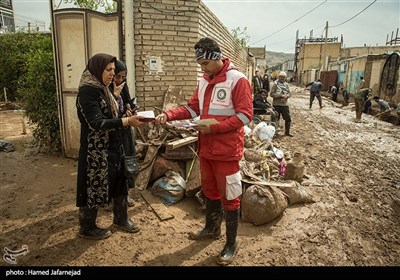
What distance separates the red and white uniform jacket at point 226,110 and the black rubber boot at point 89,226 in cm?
139

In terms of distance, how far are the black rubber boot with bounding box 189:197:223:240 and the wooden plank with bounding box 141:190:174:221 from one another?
0.58m

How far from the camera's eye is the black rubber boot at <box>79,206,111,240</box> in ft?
9.88

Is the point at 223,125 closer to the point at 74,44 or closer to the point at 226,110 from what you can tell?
the point at 226,110

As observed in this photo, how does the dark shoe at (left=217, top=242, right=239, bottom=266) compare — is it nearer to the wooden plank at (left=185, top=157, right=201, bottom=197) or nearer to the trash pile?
the trash pile

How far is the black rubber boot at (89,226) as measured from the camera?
3.01 m

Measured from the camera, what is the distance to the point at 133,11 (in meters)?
5.08

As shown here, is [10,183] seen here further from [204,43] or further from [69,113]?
[204,43]

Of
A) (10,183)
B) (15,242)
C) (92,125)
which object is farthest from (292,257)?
(10,183)

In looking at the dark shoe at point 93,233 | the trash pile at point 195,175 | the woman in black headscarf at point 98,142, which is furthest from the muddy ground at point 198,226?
the woman in black headscarf at point 98,142

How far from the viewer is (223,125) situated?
2500mm

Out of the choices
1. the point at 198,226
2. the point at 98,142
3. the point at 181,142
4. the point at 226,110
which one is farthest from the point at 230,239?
the point at 181,142

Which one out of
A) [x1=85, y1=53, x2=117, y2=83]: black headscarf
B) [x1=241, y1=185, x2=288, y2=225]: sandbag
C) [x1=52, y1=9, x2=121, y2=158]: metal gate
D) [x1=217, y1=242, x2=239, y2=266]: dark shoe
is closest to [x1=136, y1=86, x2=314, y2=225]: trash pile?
[x1=241, y1=185, x2=288, y2=225]: sandbag

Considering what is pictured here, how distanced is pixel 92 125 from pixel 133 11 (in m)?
3.32

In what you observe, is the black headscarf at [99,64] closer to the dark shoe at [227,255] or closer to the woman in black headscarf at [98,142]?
the woman in black headscarf at [98,142]
